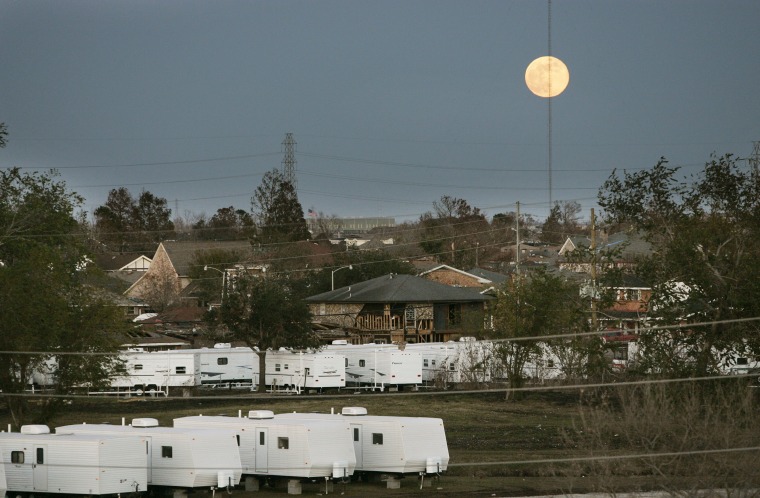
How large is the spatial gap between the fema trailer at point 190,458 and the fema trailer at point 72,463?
60 centimetres

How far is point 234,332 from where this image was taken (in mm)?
57188

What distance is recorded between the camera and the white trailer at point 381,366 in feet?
182

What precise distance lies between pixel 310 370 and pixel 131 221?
89476 mm

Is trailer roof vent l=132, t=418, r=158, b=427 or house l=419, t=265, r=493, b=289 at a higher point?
house l=419, t=265, r=493, b=289

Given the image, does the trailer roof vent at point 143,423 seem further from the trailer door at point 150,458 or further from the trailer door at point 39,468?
the trailer door at point 39,468

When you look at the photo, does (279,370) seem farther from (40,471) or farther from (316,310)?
(40,471)

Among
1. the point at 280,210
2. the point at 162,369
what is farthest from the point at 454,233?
the point at 162,369

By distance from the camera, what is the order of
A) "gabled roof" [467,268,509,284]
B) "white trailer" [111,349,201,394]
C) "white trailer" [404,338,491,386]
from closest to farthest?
"white trailer" [111,349,201,394] < "white trailer" [404,338,491,386] < "gabled roof" [467,268,509,284]

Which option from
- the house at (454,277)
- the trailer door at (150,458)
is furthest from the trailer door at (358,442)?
the house at (454,277)

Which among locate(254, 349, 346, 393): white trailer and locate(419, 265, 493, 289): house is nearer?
locate(254, 349, 346, 393): white trailer

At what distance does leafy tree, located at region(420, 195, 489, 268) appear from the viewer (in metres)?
111

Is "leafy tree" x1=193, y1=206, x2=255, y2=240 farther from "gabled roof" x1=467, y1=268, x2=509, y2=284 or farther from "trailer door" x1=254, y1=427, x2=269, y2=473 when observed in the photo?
"trailer door" x1=254, y1=427, x2=269, y2=473

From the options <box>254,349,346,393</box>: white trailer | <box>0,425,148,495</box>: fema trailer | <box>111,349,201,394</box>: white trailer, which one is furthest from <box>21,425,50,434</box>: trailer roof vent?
<box>254,349,346,393</box>: white trailer

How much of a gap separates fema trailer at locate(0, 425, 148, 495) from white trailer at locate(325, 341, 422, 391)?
2858cm
